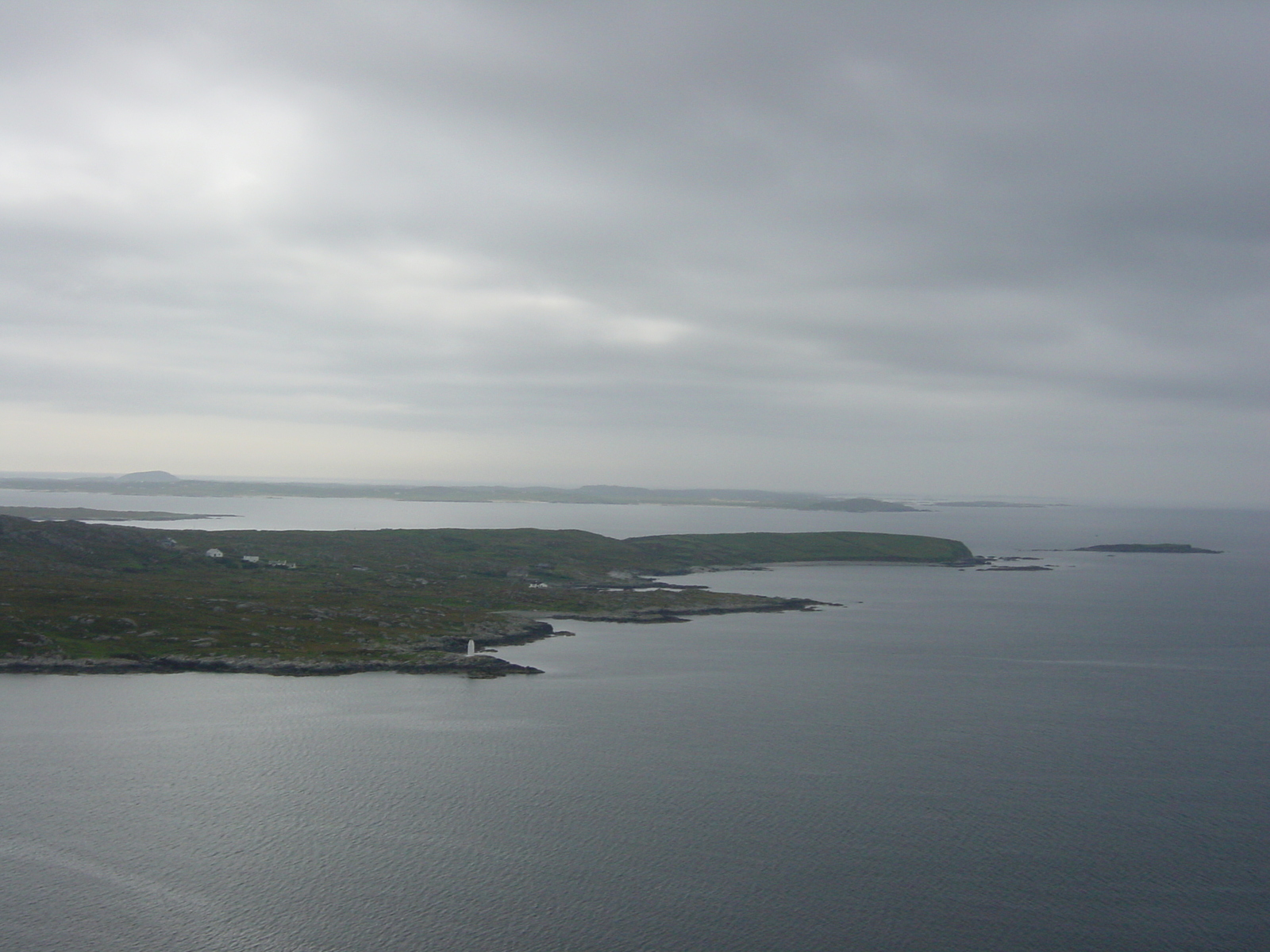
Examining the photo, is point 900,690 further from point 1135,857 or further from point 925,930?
point 925,930

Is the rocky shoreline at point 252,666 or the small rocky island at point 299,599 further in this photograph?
the small rocky island at point 299,599

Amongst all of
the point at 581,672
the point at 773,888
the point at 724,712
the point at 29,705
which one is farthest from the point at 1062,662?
the point at 29,705

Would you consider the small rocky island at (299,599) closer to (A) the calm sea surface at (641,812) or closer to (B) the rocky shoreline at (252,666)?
(B) the rocky shoreline at (252,666)

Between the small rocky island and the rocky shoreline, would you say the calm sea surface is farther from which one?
the small rocky island

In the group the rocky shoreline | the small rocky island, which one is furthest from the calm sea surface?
the small rocky island

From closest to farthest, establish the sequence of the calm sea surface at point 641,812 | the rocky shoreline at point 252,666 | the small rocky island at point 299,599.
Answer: the calm sea surface at point 641,812 < the rocky shoreline at point 252,666 < the small rocky island at point 299,599

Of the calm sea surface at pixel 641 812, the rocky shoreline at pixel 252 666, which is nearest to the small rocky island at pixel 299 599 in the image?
the rocky shoreline at pixel 252 666
